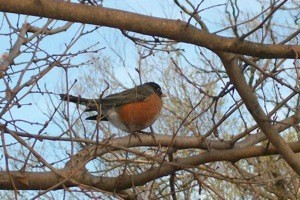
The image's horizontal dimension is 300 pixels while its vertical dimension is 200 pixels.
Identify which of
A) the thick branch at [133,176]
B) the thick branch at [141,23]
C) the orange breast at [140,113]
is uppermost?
the orange breast at [140,113]

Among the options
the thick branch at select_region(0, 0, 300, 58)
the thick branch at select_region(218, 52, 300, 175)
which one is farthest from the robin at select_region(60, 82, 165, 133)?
the thick branch at select_region(0, 0, 300, 58)

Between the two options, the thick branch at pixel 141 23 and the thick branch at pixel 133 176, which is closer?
the thick branch at pixel 141 23

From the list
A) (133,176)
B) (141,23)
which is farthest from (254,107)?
(141,23)

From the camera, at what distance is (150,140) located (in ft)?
12.2

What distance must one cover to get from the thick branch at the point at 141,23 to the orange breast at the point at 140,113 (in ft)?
6.43

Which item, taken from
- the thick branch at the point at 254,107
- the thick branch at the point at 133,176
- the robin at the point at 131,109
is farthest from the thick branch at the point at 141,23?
the robin at the point at 131,109

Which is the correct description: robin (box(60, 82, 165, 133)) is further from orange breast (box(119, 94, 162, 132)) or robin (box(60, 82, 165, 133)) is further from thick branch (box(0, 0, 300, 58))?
thick branch (box(0, 0, 300, 58))

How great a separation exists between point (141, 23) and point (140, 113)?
2387mm

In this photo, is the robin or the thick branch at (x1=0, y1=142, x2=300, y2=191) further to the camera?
the robin

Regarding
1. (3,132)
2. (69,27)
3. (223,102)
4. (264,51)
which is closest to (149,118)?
(69,27)

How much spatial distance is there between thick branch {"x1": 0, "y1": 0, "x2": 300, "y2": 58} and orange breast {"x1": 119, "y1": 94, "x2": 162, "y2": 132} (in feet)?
6.43

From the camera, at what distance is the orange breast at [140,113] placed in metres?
4.73

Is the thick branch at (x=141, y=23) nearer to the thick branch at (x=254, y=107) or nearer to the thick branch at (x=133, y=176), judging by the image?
the thick branch at (x=254, y=107)

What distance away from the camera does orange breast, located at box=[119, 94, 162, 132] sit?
186 inches
